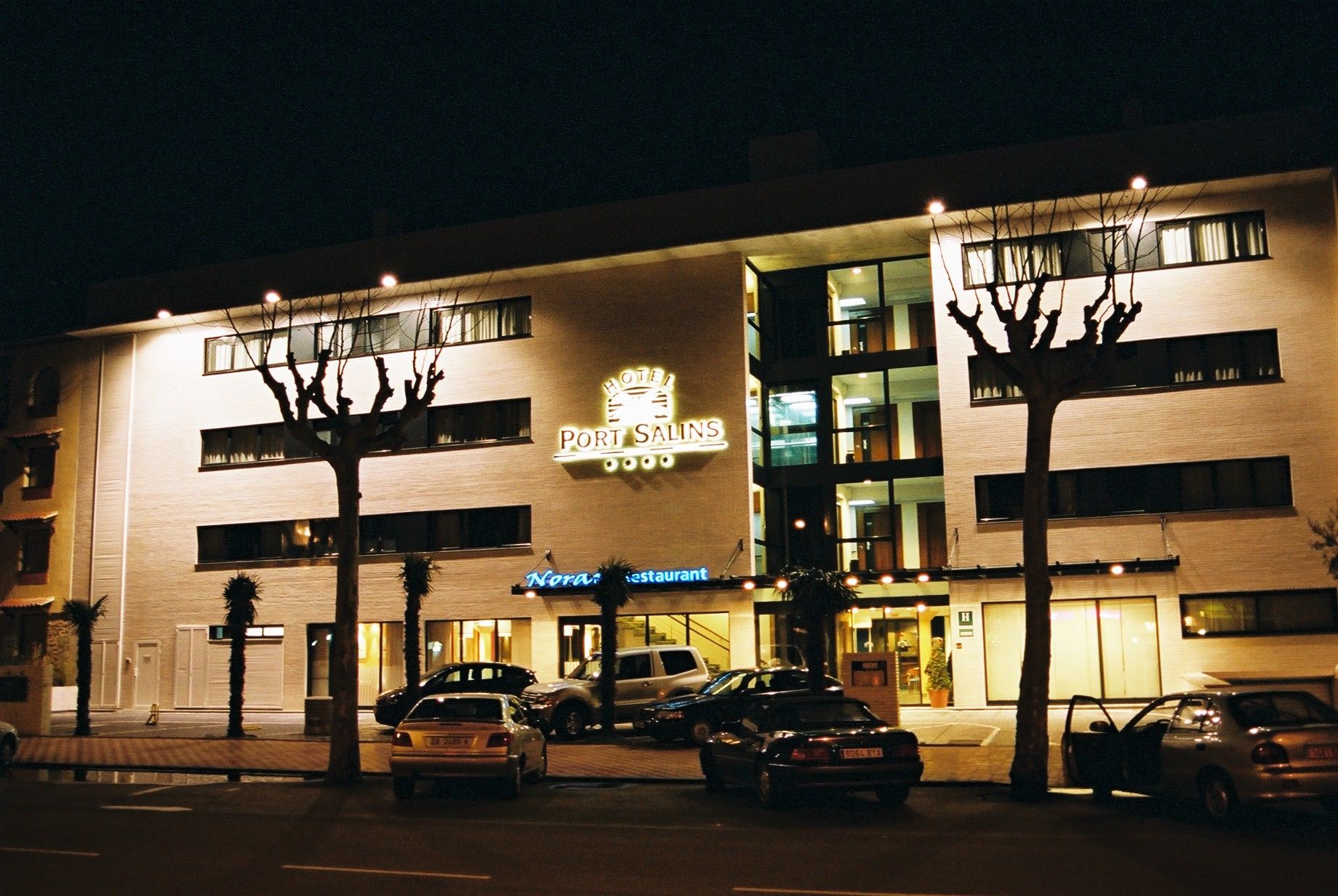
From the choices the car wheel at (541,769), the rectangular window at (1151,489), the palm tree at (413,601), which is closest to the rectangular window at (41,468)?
the palm tree at (413,601)

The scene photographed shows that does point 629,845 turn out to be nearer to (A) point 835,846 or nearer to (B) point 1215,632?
(A) point 835,846

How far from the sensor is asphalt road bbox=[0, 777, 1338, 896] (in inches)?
386

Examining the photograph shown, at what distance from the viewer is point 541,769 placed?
18.5 meters

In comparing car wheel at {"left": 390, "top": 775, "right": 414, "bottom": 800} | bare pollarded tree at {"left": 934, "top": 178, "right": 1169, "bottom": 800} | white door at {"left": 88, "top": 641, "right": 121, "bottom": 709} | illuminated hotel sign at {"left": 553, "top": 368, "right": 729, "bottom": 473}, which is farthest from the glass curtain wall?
white door at {"left": 88, "top": 641, "right": 121, "bottom": 709}

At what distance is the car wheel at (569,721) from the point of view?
1010 inches

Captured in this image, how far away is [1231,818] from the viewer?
42.1 ft

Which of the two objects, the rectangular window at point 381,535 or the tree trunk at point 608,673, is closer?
the tree trunk at point 608,673

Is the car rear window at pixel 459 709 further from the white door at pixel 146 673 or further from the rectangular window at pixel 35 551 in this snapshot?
the rectangular window at pixel 35 551

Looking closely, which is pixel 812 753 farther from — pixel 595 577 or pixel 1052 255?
pixel 1052 255

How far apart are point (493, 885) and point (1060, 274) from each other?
83.2 feet

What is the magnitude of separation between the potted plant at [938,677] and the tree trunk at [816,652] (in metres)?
8.26

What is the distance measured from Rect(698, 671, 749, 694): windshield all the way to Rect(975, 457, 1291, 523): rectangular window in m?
10.4

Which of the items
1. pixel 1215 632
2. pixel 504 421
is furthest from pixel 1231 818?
pixel 504 421

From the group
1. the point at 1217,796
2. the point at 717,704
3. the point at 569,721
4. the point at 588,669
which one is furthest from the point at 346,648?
the point at 1217,796
